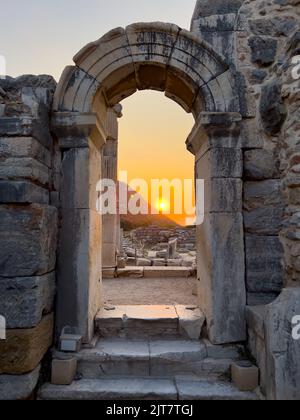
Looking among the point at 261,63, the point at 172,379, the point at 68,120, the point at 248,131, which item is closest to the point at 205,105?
the point at 248,131

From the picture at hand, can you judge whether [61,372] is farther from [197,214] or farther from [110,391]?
[197,214]

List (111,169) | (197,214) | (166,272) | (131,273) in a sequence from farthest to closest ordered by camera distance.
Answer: (111,169) < (131,273) < (166,272) < (197,214)

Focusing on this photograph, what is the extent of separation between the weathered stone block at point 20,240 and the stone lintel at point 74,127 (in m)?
0.83

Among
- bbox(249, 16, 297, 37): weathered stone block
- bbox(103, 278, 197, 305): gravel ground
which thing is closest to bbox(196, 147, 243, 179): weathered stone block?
bbox(249, 16, 297, 37): weathered stone block

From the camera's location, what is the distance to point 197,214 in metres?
3.54

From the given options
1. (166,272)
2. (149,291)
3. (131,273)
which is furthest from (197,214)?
(131,273)

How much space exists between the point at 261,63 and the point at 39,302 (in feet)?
10.0

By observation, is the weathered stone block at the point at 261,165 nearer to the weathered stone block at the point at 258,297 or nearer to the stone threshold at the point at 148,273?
the weathered stone block at the point at 258,297

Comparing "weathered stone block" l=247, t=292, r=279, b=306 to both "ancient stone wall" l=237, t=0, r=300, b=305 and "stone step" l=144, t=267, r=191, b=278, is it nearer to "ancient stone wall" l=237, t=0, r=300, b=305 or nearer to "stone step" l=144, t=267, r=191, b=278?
"ancient stone wall" l=237, t=0, r=300, b=305

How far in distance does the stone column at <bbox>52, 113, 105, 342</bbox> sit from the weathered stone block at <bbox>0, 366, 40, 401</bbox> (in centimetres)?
57

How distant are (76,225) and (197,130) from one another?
5.03ft

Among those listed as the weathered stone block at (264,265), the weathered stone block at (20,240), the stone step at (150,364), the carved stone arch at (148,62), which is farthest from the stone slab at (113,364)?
the carved stone arch at (148,62)

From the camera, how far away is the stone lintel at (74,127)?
9.91ft

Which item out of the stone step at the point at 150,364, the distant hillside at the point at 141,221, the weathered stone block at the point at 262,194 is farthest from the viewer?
the distant hillside at the point at 141,221
